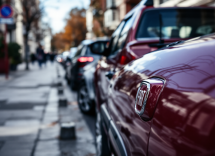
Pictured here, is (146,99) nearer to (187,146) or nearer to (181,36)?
(187,146)

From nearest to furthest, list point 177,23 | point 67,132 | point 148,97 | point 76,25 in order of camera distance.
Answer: point 148,97 → point 177,23 → point 67,132 → point 76,25

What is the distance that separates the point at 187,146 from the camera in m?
1.02

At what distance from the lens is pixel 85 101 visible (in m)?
6.04

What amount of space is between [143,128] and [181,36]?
230cm

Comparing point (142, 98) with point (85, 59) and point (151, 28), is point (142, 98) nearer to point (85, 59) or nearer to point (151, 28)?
point (151, 28)

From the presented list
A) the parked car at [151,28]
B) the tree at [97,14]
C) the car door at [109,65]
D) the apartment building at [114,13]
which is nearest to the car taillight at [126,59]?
the parked car at [151,28]

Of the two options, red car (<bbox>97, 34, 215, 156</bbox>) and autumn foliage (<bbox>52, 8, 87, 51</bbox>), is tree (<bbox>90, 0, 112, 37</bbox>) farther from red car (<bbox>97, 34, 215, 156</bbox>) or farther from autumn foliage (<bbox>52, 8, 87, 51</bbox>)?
red car (<bbox>97, 34, 215, 156</bbox>)

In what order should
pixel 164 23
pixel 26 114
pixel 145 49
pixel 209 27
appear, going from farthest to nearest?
pixel 26 114 → pixel 209 27 → pixel 164 23 → pixel 145 49

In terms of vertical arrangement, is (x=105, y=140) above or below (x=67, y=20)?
below

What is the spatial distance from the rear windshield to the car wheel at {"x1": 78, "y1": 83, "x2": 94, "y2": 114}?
8.97 feet

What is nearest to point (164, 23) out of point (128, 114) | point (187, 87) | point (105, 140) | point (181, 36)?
point (181, 36)

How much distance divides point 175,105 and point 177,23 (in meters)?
2.54

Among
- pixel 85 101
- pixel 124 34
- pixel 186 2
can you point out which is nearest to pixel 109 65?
pixel 124 34

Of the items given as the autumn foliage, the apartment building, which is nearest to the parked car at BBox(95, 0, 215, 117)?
the apartment building
